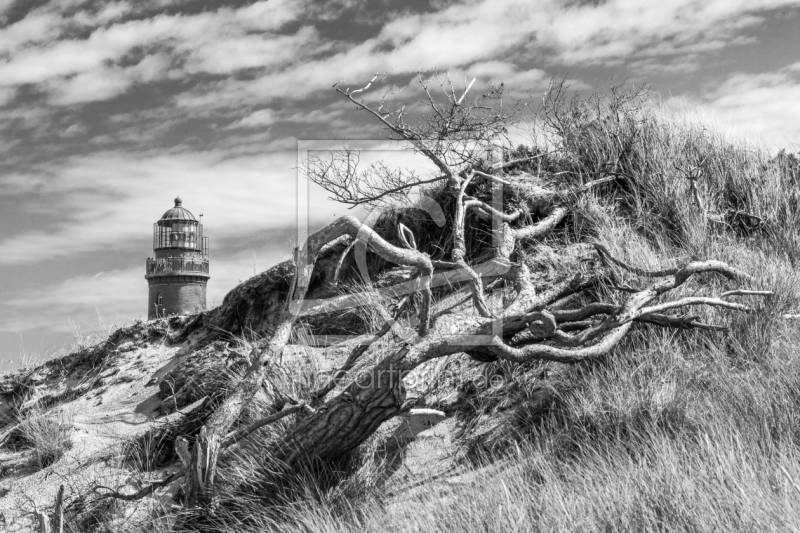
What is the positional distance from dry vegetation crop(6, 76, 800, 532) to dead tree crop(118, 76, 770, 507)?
0.08 ft

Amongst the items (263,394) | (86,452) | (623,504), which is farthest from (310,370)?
(623,504)

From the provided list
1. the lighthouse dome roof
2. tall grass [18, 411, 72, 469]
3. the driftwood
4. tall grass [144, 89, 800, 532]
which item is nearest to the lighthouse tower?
the lighthouse dome roof

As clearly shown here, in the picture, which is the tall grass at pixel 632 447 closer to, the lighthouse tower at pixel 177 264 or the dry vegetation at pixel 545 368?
the dry vegetation at pixel 545 368

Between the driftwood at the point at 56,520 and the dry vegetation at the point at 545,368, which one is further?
the driftwood at the point at 56,520

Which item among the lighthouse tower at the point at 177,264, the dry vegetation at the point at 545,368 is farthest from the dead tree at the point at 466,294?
the lighthouse tower at the point at 177,264

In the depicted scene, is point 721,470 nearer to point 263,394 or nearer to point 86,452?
point 263,394

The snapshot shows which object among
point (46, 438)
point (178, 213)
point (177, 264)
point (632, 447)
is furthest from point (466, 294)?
point (178, 213)

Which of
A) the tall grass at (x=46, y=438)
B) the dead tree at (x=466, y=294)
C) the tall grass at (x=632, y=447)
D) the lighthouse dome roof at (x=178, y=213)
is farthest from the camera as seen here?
the lighthouse dome roof at (x=178, y=213)

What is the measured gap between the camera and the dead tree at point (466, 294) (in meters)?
4.45

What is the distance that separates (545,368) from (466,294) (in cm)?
132

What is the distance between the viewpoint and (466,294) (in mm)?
6457

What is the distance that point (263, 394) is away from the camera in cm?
558

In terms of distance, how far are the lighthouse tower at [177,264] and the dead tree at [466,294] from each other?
79.2 feet

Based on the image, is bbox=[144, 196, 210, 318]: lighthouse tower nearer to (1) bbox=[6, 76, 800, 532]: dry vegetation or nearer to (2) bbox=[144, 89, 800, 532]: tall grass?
(1) bbox=[6, 76, 800, 532]: dry vegetation
